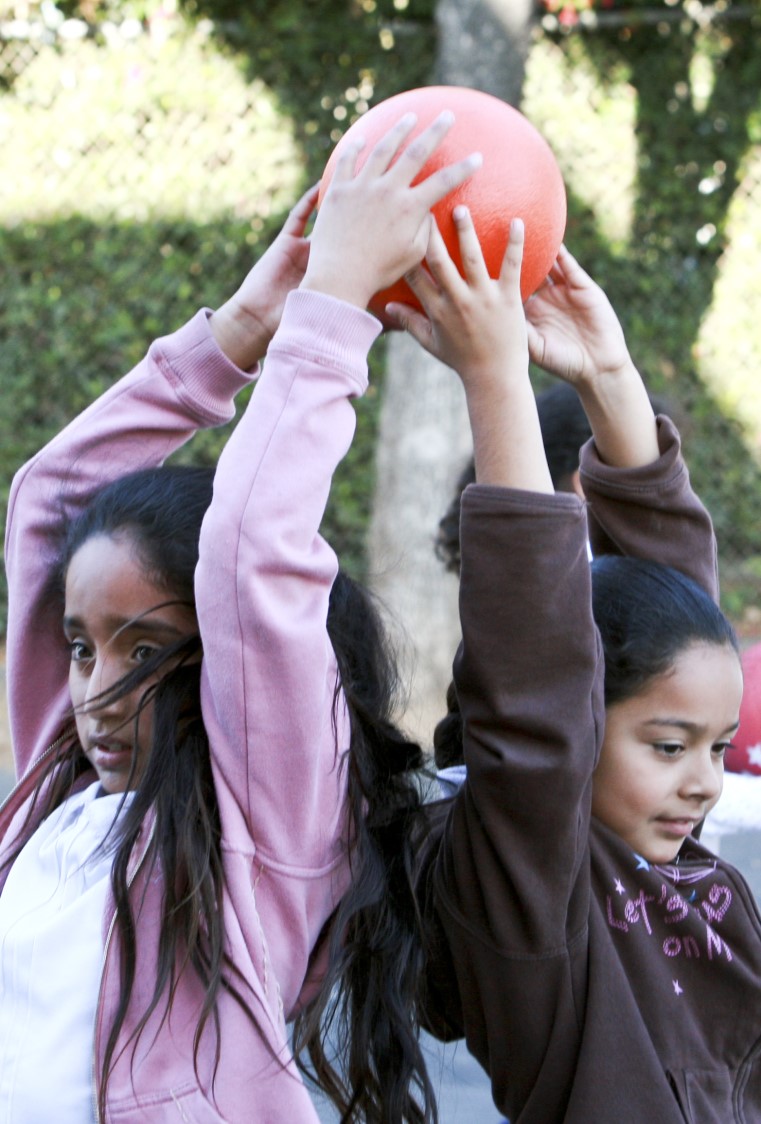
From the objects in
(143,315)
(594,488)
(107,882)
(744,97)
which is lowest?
(107,882)

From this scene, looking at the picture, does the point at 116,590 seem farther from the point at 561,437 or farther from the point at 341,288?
the point at 561,437

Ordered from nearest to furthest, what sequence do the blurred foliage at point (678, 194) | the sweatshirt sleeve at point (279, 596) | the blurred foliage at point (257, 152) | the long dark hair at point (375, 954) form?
1. the sweatshirt sleeve at point (279, 596)
2. the long dark hair at point (375, 954)
3. the blurred foliage at point (257, 152)
4. the blurred foliage at point (678, 194)

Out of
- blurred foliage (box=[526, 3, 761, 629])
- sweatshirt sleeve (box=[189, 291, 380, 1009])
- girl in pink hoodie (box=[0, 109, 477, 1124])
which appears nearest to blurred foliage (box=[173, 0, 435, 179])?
blurred foliage (box=[526, 3, 761, 629])

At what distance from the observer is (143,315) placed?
823cm

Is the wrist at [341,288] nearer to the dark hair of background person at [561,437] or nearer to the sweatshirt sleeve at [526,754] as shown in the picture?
the sweatshirt sleeve at [526,754]

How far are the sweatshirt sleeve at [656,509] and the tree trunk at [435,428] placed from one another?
4.67m

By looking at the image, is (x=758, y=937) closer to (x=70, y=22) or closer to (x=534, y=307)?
(x=534, y=307)

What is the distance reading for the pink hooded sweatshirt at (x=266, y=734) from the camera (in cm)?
169

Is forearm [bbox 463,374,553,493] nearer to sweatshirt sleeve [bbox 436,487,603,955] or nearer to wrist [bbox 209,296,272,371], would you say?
sweatshirt sleeve [bbox 436,487,603,955]

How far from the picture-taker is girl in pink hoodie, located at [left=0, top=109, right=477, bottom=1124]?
1705mm

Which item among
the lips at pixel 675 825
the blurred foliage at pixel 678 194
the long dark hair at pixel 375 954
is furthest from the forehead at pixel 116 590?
the blurred foliage at pixel 678 194

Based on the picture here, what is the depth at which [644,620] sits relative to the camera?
6.93 feet

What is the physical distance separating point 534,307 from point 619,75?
22.0 feet

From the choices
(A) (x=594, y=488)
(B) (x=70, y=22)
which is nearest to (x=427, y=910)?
(A) (x=594, y=488)
